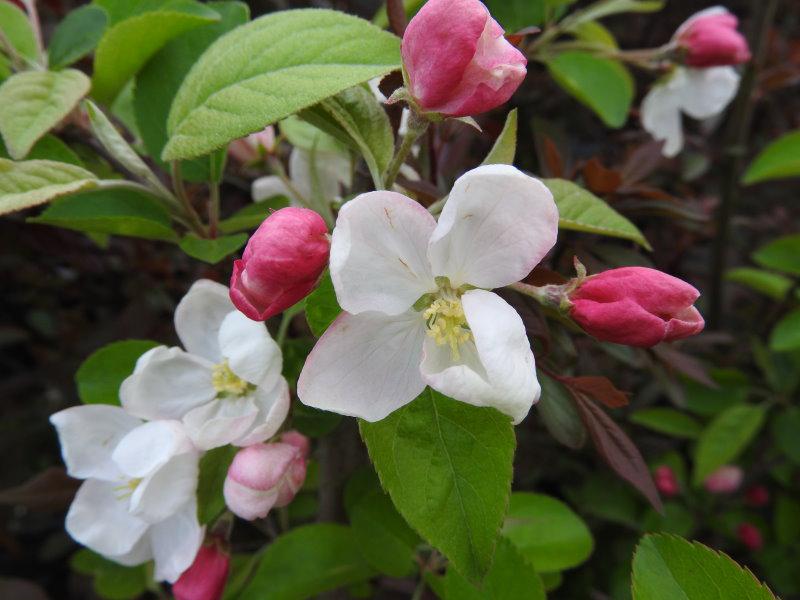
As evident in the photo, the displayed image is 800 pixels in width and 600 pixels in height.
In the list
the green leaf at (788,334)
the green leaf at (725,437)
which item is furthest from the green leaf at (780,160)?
the green leaf at (725,437)

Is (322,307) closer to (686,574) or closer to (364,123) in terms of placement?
(364,123)

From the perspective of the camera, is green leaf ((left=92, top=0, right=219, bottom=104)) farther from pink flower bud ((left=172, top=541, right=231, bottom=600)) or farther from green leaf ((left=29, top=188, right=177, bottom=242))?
pink flower bud ((left=172, top=541, right=231, bottom=600))

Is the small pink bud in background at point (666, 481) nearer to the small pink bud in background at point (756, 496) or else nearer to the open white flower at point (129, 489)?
the small pink bud in background at point (756, 496)

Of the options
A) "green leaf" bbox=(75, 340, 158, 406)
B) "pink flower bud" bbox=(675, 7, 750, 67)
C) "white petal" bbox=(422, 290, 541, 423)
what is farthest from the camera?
"pink flower bud" bbox=(675, 7, 750, 67)

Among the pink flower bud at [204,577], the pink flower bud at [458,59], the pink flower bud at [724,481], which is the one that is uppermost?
the pink flower bud at [458,59]

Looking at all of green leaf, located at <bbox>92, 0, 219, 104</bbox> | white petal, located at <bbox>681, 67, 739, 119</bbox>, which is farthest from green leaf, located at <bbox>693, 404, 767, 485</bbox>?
green leaf, located at <bbox>92, 0, 219, 104</bbox>

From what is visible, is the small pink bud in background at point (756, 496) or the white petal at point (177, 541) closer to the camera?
the white petal at point (177, 541)

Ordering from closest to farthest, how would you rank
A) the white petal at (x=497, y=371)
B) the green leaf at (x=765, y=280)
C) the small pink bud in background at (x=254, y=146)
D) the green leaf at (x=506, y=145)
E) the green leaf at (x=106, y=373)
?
the white petal at (x=497, y=371), the green leaf at (x=506, y=145), the green leaf at (x=106, y=373), the small pink bud in background at (x=254, y=146), the green leaf at (x=765, y=280)
